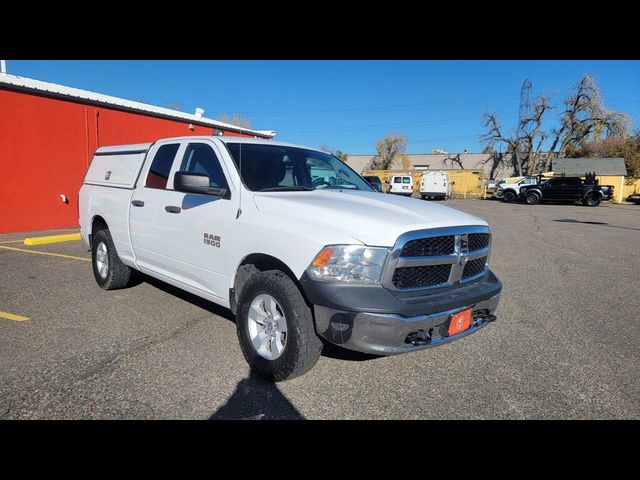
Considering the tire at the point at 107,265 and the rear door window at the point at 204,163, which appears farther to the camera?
the tire at the point at 107,265

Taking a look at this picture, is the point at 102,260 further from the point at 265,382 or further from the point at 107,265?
the point at 265,382

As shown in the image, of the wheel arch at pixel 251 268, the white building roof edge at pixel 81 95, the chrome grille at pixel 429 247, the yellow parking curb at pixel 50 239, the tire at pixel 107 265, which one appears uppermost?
the white building roof edge at pixel 81 95

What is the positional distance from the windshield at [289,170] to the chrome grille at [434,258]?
1374mm

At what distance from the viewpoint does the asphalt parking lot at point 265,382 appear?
2900 millimetres

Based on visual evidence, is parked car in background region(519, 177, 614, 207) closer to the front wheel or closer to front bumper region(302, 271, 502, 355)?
the front wheel

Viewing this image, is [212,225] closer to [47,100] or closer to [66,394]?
[66,394]

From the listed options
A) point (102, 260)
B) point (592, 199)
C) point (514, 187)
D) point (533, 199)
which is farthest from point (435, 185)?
point (102, 260)

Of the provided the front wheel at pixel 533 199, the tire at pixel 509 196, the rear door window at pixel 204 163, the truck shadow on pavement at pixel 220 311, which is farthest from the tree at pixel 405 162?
the rear door window at pixel 204 163

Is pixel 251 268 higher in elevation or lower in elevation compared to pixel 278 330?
higher

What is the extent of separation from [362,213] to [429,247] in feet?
1.76

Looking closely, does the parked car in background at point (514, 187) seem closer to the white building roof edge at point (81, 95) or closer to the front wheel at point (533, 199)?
the front wheel at point (533, 199)

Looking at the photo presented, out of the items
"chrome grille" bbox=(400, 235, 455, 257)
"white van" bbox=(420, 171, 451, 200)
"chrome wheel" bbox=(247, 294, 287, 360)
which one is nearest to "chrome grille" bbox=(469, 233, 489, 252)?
"chrome grille" bbox=(400, 235, 455, 257)

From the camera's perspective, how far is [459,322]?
312cm
